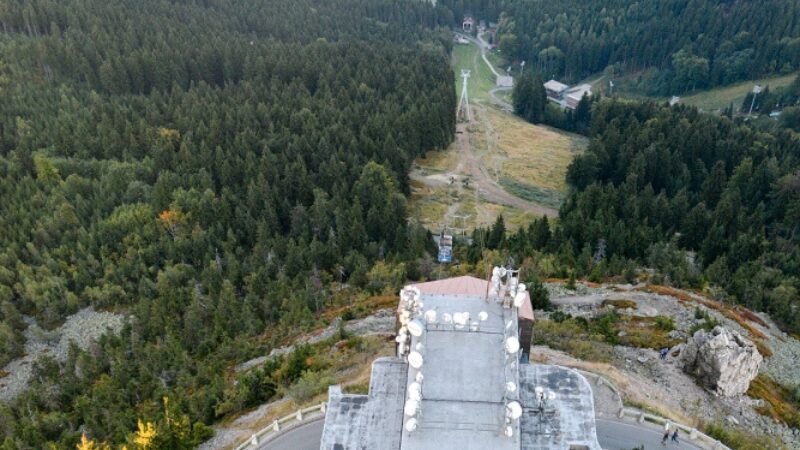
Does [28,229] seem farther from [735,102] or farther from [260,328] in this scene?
[735,102]

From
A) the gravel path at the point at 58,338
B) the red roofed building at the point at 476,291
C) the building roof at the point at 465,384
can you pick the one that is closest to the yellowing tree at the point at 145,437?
the building roof at the point at 465,384

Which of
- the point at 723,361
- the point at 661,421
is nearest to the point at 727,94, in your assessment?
the point at 723,361

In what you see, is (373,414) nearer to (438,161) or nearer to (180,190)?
(180,190)

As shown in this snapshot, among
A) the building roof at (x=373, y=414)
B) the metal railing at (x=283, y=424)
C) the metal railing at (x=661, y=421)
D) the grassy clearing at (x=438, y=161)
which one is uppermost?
the building roof at (x=373, y=414)

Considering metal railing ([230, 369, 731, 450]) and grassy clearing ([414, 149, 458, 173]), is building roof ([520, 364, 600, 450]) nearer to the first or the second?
metal railing ([230, 369, 731, 450])

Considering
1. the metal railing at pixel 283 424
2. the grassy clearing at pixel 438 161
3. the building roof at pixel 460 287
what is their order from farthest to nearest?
the grassy clearing at pixel 438 161 < the building roof at pixel 460 287 < the metal railing at pixel 283 424

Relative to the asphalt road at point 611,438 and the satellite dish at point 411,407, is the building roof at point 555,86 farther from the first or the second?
the satellite dish at point 411,407
